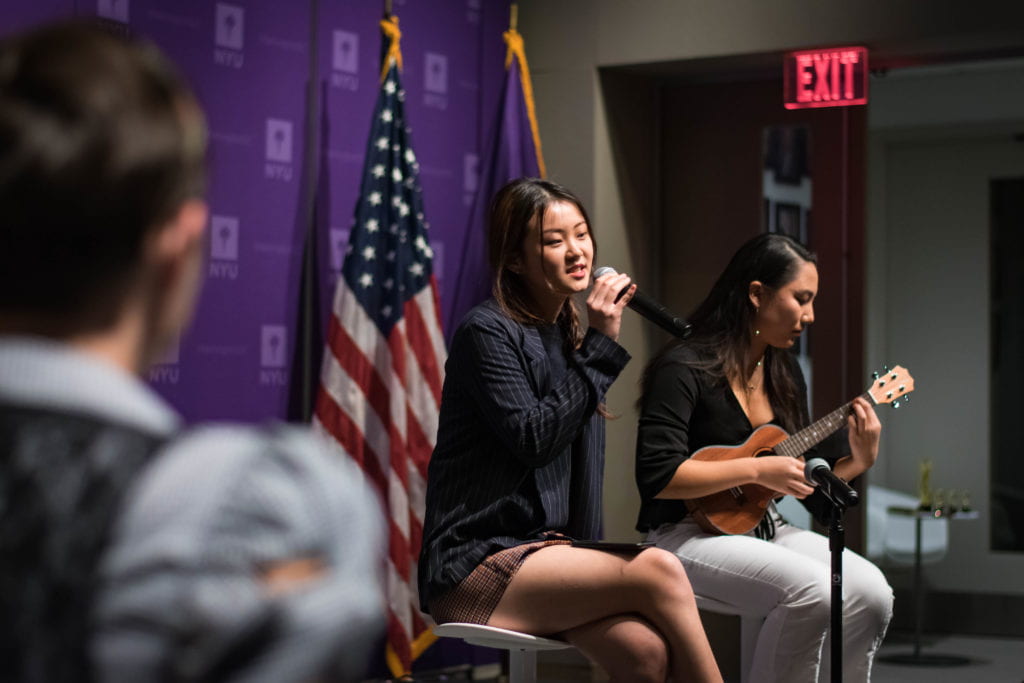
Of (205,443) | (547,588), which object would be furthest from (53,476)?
(547,588)

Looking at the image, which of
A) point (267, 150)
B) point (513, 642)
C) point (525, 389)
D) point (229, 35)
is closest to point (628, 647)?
point (513, 642)

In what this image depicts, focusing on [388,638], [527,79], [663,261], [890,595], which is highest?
[527,79]

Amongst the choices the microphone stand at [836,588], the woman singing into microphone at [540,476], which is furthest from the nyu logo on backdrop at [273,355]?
the microphone stand at [836,588]

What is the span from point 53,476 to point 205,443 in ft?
0.27

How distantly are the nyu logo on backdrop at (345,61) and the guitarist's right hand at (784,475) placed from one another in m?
2.02

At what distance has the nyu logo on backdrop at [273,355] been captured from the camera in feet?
13.2

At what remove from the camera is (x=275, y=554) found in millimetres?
731

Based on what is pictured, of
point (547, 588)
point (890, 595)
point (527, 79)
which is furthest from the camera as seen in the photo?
point (527, 79)

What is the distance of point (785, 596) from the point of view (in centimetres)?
304

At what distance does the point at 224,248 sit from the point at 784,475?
5.91 ft

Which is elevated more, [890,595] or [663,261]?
[663,261]

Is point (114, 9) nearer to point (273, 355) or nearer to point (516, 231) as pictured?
point (273, 355)

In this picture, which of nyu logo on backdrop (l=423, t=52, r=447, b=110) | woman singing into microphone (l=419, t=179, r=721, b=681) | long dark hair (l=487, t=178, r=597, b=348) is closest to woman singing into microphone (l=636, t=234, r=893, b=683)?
woman singing into microphone (l=419, t=179, r=721, b=681)

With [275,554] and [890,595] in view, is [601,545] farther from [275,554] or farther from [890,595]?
[275,554]
